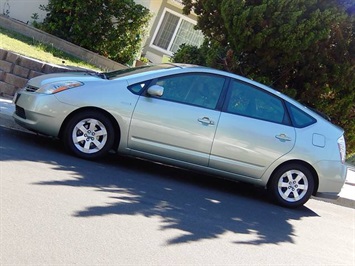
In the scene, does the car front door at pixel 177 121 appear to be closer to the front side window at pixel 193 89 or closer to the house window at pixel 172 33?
the front side window at pixel 193 89

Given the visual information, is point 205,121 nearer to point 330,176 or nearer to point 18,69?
point 330,176

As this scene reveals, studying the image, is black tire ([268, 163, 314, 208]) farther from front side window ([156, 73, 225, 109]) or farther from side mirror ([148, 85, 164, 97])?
side mirror ([148, 85, 164, 97])

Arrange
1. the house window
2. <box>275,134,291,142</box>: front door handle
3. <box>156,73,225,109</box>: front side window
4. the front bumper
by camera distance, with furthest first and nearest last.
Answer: the house window
<box>275,134,291,142</box>: front door handle
<box>156,73,225,109</box>: front side window
the front bumper

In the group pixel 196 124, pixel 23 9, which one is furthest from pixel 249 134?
pixel 23 9

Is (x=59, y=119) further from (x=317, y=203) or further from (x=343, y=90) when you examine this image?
(x=343, y=90)

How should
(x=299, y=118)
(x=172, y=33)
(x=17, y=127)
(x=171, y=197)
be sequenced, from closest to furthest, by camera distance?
(x=171, y=197) → (x=299, y=118) → (x=17, y=127) → (x=172, y=33)

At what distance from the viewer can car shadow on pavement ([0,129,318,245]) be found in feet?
19.0

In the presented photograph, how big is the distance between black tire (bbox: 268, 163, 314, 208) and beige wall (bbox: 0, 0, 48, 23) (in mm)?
10312

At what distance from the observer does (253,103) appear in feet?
24.8

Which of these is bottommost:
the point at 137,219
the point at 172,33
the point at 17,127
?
the point at 137,219

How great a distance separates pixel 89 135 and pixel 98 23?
7543 mm

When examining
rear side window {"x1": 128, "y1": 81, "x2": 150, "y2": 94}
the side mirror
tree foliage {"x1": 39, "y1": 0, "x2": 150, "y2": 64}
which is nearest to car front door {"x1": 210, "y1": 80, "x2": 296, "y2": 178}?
the side mirror

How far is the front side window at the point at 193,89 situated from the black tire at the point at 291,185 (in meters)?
1.40

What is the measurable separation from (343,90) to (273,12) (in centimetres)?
221
